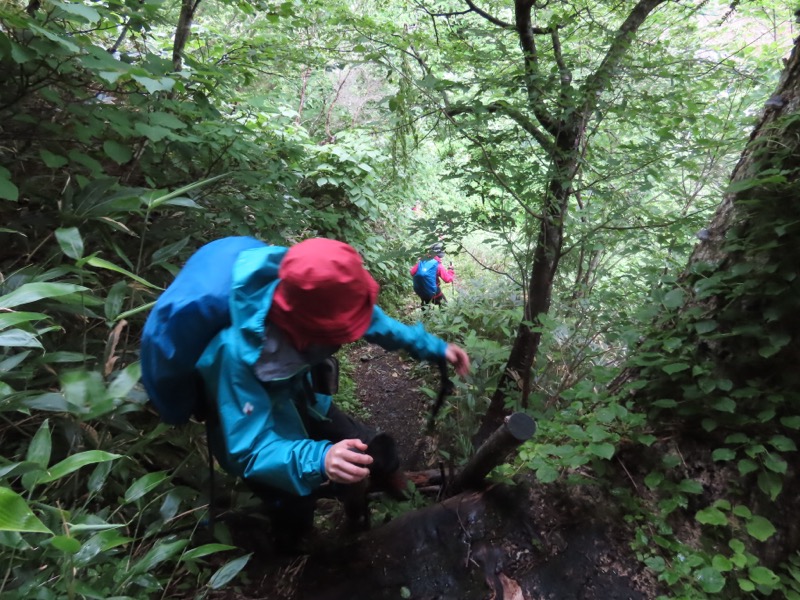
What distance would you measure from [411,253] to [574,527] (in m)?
1.98

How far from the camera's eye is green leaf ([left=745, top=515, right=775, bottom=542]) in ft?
5.74

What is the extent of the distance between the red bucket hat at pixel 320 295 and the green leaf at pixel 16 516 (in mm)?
825

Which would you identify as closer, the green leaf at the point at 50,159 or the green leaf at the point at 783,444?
the green leaf at the point at 783,444

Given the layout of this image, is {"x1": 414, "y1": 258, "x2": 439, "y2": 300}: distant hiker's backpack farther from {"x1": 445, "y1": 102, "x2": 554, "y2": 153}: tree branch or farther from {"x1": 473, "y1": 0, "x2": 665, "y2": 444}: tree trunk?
{"x1": 445, "y1": 102, "x2": 554, "y2": 153}: tree branch

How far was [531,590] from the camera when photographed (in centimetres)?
186

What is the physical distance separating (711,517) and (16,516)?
2.44 meters

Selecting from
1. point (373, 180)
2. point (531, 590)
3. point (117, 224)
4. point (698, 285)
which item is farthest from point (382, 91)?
point (531, 590)

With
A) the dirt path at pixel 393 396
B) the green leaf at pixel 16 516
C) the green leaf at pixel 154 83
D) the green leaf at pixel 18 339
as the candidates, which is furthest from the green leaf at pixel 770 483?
the green leaf at pixel 154 83

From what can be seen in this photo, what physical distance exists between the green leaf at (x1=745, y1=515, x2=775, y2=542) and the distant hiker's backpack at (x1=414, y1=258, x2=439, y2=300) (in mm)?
5057

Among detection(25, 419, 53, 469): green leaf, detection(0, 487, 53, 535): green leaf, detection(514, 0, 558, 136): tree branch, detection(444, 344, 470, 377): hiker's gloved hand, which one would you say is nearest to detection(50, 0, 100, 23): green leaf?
detection(25, 419, 53, 469): green leaf

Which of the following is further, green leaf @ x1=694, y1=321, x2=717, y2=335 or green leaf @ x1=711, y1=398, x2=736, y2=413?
green leaf @ x1=694, y1=321, x2=717, y2=335

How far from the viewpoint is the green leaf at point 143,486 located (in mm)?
1721

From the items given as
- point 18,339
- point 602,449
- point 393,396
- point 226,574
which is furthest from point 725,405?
point 393,396

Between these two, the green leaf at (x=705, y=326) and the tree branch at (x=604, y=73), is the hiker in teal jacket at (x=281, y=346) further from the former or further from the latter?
the tree branch at (x=604, y=73)
